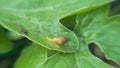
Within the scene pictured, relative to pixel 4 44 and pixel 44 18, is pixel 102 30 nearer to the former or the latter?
pixel 44 18

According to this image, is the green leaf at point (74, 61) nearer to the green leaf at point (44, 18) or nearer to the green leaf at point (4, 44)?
the green leaf at point (44, 18)

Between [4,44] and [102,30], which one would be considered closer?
[102,30]

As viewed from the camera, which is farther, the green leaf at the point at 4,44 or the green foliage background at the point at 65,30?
the green leaf at the point at 4,44

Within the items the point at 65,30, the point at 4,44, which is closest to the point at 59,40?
the point at 65,30

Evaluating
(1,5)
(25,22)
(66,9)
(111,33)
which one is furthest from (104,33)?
(1,5)

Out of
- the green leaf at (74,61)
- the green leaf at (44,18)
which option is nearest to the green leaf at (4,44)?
the green leaf at (44,18)

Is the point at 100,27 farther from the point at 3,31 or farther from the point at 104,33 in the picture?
the point at 3,31

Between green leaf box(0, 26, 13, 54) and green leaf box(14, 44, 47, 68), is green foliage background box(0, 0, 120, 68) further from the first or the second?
green leaf box(0, 26, 13, 54)
